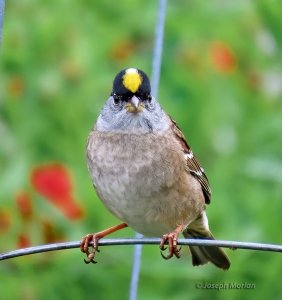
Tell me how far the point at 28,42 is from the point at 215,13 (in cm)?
61

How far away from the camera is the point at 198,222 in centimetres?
293

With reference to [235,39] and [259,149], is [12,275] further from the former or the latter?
[235,39]

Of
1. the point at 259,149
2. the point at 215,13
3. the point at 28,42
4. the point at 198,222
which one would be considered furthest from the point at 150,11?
the point at 198,222

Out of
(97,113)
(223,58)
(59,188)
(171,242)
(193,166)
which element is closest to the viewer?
(171,242)

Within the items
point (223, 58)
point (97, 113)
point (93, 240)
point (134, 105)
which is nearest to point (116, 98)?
point (134, 105)

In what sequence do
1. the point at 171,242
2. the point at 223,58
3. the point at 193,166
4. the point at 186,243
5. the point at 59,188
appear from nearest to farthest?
the point at 186,243 → the point at 171,242 → the point at 193,166 → the point at 59,188 → the point at 223,58

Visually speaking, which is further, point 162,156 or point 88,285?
point 88,285

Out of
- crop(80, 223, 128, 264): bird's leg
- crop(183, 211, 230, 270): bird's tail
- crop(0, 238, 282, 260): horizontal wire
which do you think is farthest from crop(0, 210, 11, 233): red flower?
crop(0, 238, 282, 260): horizontal wire

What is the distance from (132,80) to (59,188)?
49 cm

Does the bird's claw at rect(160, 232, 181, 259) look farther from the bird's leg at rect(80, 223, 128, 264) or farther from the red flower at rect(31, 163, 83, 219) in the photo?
the red flower at rect(31, 163, 83, 219)

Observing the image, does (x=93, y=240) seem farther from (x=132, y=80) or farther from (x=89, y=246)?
(x=132, y=80)

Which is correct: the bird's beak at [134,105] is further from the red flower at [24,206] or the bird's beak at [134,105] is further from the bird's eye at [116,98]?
the red flower at [24,206]

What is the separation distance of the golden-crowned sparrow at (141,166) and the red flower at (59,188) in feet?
0.78

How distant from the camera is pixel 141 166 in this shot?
2.65 meters
